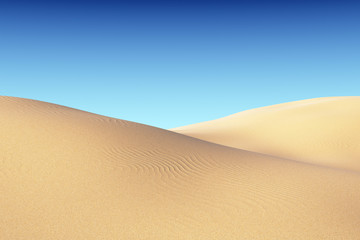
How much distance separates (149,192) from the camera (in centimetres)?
597

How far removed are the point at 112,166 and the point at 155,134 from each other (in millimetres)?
4327

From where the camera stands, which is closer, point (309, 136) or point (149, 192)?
point (149, 192)

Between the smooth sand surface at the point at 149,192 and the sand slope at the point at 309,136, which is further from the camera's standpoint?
the sand slope at the point at 309,136

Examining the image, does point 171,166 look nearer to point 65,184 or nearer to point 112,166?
point 112,166

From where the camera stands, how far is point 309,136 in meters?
18.4

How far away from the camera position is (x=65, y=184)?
5.91 metres

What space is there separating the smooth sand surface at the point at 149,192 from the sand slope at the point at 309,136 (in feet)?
22.8

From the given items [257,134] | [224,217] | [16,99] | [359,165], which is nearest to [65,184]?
[224,217]

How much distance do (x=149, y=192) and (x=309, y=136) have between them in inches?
609

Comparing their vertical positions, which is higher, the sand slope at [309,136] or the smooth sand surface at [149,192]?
the sand slope at [309,136]

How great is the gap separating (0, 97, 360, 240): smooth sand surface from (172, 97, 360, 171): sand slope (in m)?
6.95

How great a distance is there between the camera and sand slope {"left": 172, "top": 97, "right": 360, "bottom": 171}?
1518 cm

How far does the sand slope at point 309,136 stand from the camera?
1518cm

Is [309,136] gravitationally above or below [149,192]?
above
